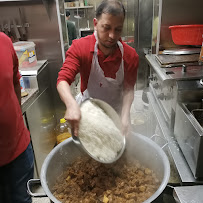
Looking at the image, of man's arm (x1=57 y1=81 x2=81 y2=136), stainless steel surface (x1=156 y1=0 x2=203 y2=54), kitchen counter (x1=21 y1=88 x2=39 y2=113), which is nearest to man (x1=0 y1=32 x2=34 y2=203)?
kitchen counter (x1=21 y1=88 x2=39 y2=113)

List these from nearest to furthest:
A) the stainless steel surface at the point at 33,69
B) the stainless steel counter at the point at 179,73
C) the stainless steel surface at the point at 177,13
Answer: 1. the stainless steel counter at the point at 179,73
2. the stainless steel surface at the point at 33,69
3. the stainless steel surface at the point at 177,13

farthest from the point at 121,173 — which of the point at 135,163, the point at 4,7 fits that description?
the point at 4,7

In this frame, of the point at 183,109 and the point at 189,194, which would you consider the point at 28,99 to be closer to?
the point at 183,109

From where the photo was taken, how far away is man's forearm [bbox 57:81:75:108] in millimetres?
1002

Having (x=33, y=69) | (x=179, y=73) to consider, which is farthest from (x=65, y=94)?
(x=33, y=69)

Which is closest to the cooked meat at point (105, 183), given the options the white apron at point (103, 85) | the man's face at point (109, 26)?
the white apron at point (103, 85)

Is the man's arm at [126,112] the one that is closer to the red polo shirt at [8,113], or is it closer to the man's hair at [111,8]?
the man's hair at [111,8]

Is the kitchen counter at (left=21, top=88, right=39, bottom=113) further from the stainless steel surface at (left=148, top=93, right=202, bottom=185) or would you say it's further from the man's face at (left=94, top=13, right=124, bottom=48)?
the stainless steel surface at (left=148, top=93, right=202, bottom=185)

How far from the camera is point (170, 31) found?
2.37 meters

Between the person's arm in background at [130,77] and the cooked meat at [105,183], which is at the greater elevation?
the person's arm in background at [130,77]

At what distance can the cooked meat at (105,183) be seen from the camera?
0.99 metres

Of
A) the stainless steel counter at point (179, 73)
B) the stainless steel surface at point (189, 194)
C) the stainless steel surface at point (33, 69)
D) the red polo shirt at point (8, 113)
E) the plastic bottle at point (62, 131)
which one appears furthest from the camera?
the plastic bottle at point (62, 131)

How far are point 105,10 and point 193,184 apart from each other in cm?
108

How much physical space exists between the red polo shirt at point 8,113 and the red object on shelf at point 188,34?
1.61 meters
